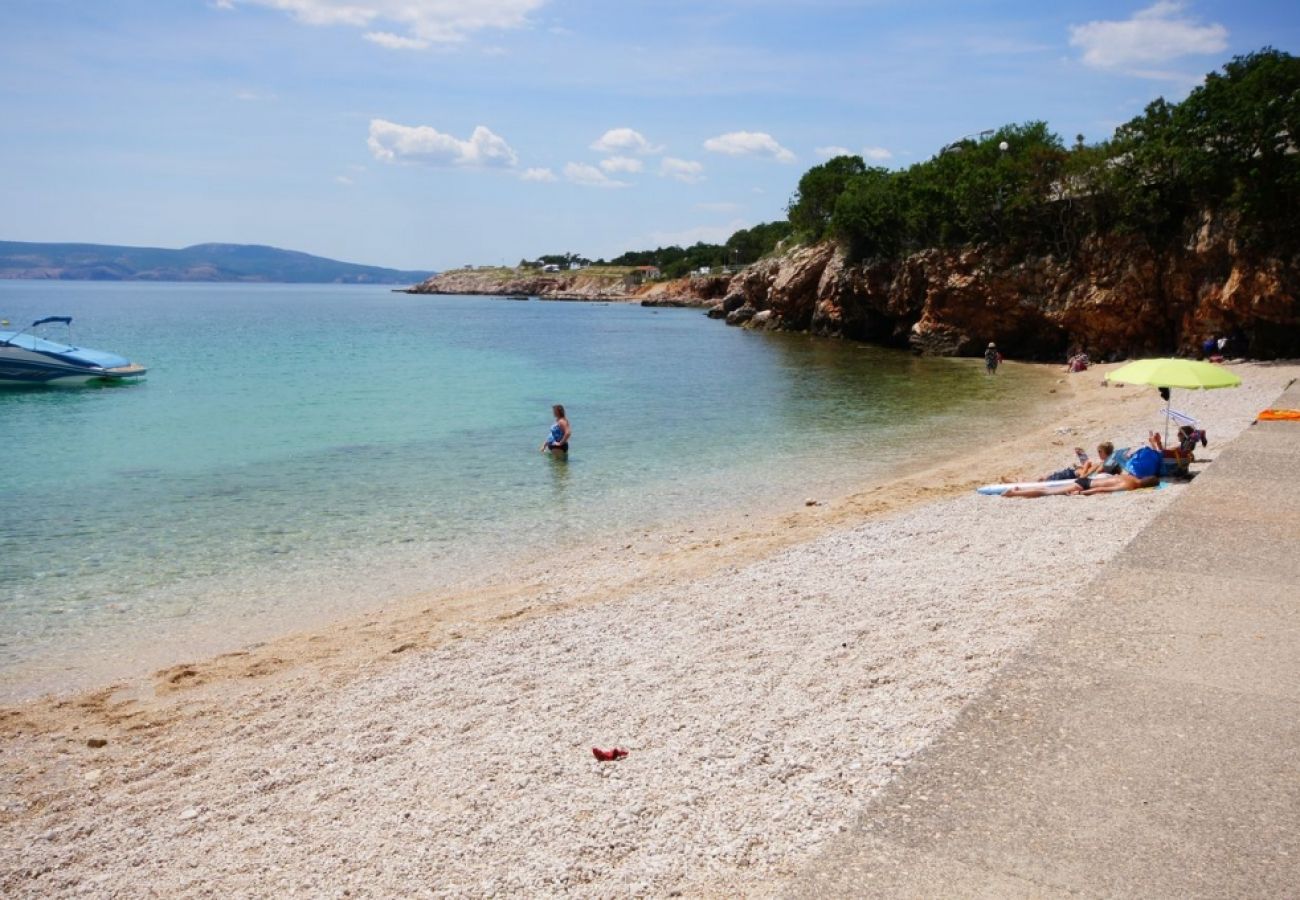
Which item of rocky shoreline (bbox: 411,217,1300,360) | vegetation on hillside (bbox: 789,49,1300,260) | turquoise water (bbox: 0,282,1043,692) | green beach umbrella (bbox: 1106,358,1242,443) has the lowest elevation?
turquoise water (bbox: 0,282,1043,692)

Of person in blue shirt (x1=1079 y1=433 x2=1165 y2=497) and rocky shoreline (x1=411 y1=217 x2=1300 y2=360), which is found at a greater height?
rocky shoreline (x1=411 y1=217 x2=1300 y2=360)

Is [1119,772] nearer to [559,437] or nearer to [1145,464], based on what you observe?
[1145,464]

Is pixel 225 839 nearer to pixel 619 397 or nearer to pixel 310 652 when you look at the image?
pixel 310 652

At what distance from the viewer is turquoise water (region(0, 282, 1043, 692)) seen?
1299 cm

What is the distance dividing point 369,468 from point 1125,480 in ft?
54.5

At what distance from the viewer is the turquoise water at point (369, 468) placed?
1299cm

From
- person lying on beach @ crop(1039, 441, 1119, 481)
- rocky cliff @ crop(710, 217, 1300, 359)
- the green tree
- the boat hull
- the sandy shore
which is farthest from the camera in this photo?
the green tree

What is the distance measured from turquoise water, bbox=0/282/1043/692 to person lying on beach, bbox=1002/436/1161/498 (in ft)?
16.5

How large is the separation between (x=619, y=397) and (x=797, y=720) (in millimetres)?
29979

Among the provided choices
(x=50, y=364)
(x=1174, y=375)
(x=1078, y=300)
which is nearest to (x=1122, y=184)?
(x=1078, y=300)

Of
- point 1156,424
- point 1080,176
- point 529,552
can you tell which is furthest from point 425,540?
point 1080,176

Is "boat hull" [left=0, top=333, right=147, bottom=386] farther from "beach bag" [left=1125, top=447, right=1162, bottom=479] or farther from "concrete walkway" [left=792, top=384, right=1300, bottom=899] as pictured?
"concrete walkway" [left=792, top=384, right=1300, bottom=899]

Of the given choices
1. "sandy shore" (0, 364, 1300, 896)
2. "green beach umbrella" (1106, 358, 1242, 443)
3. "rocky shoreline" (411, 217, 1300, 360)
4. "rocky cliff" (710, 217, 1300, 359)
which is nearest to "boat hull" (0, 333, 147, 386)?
"sandy shore" (0, 364, 1300, 896)

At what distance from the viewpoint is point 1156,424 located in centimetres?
2372
